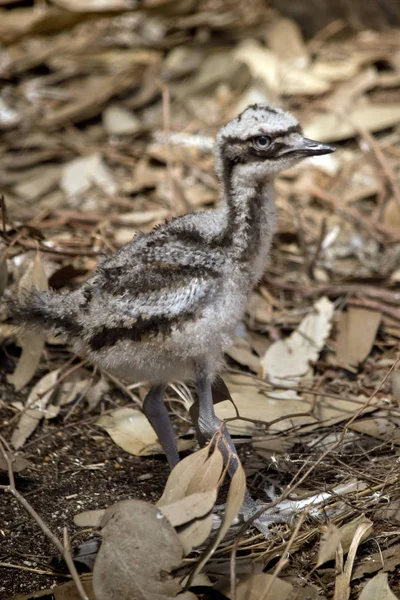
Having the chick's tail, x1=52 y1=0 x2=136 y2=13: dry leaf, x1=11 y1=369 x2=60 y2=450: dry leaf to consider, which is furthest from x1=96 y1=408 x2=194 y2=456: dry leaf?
x1=52 y1=0 x2=136 y2=13: dry leaf

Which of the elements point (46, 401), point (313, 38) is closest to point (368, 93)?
point (313, 38)

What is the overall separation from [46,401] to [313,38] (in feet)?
12.4

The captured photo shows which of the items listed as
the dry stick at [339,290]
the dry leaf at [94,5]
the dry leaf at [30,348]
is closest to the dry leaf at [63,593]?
the dry leaf at [30,348]

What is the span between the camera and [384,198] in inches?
194

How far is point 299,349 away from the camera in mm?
3969

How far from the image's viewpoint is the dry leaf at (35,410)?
3.41m

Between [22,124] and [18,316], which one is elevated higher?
[18,316]

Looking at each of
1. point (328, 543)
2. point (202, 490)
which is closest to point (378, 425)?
point (328, 543)

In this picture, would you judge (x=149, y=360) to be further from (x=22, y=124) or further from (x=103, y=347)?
(x=22, y=124)

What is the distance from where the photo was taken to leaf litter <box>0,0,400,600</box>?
2869mm

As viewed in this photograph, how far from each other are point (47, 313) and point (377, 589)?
52.8 inches

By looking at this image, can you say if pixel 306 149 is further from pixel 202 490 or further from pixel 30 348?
pixel 30 348

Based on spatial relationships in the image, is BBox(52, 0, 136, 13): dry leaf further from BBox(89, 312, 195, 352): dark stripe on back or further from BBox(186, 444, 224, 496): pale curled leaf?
BBox(186, 444, 224, 496): pale curled leaf

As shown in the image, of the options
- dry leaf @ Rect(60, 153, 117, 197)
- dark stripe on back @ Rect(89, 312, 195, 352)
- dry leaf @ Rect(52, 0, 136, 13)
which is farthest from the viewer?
dry leaf @ Rect(52, 0, 136, 13)
